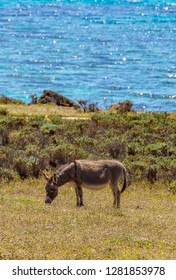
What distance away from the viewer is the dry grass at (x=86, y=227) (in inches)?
412

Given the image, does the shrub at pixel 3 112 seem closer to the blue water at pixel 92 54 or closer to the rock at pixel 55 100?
the rock at pixel 55 100

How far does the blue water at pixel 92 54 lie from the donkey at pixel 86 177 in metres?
27.4

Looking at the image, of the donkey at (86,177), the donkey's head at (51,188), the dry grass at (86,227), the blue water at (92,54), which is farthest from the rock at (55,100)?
the donkey's head at (51,188)

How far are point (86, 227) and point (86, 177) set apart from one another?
8.29 ft

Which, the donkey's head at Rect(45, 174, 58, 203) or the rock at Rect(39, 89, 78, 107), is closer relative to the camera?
the donkey's head at Rect(45, 174, 58, 203)

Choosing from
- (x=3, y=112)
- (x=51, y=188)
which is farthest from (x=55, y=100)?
(x=51, y=188)

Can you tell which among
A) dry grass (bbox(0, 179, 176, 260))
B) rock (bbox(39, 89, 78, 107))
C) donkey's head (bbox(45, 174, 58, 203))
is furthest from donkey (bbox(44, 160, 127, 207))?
rock (bbox(39, 89, 78, 107))

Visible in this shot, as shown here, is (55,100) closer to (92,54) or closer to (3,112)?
(3,112)

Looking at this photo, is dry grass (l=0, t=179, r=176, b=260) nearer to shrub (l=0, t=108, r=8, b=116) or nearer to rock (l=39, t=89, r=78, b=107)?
shrub (l=0, t=108, r=8, b=116)

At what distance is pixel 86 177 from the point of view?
14625 millimetres

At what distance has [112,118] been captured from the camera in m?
27.3

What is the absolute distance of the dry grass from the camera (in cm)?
1048

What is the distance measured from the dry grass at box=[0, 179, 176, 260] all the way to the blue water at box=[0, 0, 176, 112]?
26509mm
